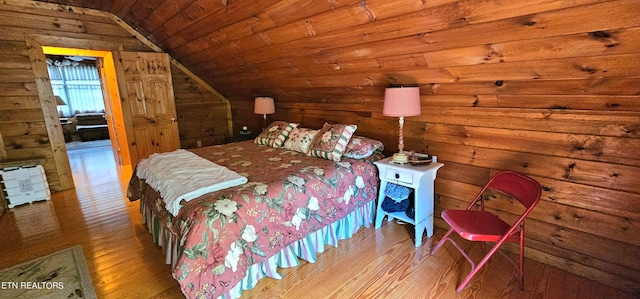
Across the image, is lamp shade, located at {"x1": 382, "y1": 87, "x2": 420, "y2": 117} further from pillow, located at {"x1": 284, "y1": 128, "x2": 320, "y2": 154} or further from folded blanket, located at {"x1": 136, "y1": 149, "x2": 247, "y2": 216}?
folded blanket, located at {"x1": 136, "y1": 149, "x2": 247, "y2": 216}

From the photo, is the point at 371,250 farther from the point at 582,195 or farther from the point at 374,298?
the point at 582,195

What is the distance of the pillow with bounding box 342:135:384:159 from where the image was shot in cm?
260

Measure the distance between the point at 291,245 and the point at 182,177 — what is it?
0.93m

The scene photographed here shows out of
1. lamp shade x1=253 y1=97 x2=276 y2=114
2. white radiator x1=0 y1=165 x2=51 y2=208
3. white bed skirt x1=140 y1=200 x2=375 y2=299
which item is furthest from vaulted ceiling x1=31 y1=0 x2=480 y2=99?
white radiator x1=0 y1=165 x2=51 y2=208

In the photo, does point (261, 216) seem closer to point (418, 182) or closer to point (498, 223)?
point (418, 182)

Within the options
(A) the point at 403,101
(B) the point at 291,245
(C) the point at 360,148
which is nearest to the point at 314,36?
(A) the point at 403,101

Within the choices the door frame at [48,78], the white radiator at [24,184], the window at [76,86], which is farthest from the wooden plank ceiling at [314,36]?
the window at [76,86]

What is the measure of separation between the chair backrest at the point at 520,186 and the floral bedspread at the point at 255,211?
97 centimetres

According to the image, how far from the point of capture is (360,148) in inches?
103

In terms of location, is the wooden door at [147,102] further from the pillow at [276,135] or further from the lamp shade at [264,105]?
the pillow at [276,135]

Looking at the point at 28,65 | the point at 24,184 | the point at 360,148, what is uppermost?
the point at 28,65

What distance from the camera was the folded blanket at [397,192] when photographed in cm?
245

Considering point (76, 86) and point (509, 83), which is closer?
point (509, 83)

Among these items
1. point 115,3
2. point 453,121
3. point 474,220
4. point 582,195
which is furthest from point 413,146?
point 115,3
